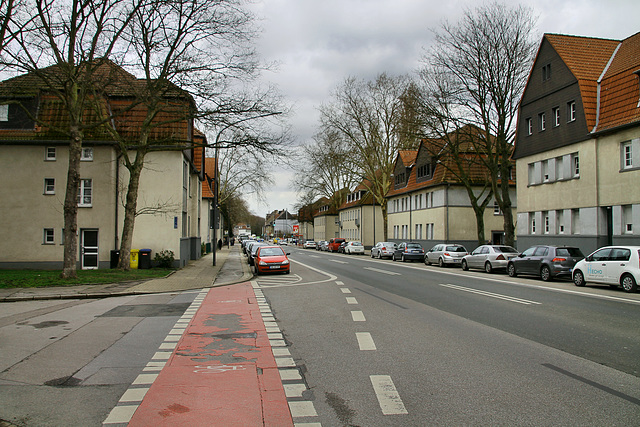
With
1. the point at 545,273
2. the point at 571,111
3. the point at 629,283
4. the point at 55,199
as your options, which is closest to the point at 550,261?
the point at 545,273

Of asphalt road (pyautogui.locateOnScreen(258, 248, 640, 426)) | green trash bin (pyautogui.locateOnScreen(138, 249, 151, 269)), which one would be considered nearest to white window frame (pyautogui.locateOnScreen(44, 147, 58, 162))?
green trash bin (pyautogui.locateOnScreen(138, 249, 151, 269))

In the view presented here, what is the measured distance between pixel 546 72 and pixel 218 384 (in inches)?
1176

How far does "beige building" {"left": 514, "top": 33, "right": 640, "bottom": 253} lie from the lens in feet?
78.3

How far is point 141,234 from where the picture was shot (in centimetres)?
2634

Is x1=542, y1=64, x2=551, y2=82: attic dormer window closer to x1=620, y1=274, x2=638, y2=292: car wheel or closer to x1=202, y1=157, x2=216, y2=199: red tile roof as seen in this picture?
x1=620, y1=274, x2=638, y2=292: car wheel

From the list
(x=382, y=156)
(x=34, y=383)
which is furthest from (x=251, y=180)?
(x=34, y=383)

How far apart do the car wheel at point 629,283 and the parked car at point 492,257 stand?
9.24 metres

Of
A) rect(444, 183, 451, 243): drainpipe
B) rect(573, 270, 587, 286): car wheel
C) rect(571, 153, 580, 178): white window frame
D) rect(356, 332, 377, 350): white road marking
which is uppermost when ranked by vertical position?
rect(571, 153, 580, 178): white window frame

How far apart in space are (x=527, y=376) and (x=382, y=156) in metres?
47.2

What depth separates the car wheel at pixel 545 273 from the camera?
2055cm

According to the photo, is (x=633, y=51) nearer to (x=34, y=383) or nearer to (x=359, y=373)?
(x=359, y=373)

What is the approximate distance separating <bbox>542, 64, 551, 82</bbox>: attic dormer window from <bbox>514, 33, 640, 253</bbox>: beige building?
59 millimetres

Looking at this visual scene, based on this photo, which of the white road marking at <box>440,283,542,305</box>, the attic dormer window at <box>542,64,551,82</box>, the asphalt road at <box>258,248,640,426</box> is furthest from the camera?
the attic dormer window at <box>542,64,551,82</box>

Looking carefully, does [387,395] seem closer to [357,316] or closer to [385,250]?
[357,316]
